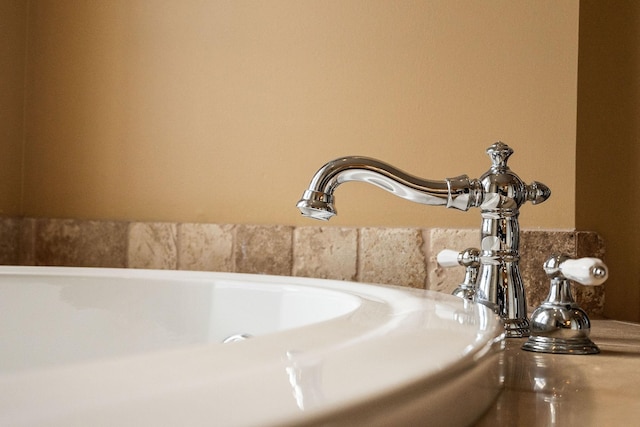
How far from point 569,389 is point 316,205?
1.04 ft

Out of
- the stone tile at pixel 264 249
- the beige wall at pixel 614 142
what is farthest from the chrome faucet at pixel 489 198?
the stone tile at pixel 264 249

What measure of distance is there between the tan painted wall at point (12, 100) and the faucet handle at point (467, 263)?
1158mm

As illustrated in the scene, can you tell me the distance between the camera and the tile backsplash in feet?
4.29

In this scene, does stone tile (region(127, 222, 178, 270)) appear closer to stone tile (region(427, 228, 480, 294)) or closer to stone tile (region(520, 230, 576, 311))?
stone tile (region(427, 228, 480, 294))

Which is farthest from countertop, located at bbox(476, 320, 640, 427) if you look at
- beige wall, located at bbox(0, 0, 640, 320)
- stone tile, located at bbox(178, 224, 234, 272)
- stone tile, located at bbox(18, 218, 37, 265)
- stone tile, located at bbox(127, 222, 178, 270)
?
stone tile, located at bbox(18, 218, 37, 265)

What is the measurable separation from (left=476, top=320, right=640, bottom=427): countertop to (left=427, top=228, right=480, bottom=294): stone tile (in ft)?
1.64

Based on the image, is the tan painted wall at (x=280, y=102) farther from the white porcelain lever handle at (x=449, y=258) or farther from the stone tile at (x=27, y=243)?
the white porcelain lever handle at (x=449, y=258)

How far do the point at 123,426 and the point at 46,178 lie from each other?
162 cm

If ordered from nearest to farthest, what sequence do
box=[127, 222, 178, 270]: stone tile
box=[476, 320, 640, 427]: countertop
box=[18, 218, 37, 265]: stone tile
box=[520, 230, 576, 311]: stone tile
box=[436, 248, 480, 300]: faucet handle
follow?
box=[476, 320, 640, 427]: countertop
box=[436, 248, 480, 300]: faucet handle
box=[520, 230, 576, 311]: stone tile
box=[127, 222, 178, 270]: stone tile
box=[18, 218, 37, 265]: stone tile

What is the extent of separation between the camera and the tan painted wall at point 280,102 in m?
1.34

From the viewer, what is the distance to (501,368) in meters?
0.56

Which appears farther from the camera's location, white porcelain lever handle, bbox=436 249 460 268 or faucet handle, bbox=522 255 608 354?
white porcelain lever handle, bbox=436 249 460 268

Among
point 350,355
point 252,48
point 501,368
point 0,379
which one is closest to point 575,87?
point 252,48

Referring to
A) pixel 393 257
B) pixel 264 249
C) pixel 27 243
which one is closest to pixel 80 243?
pixel 27 243
